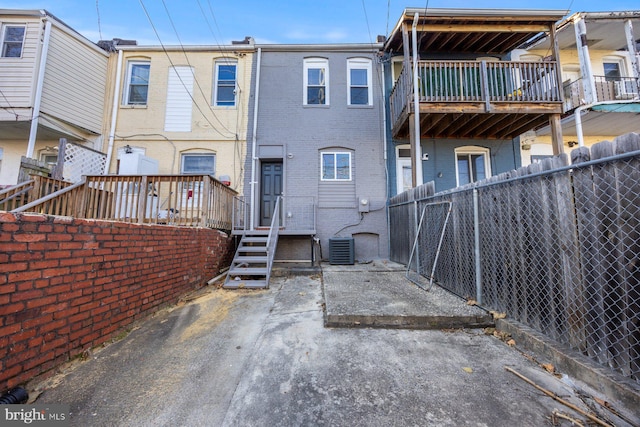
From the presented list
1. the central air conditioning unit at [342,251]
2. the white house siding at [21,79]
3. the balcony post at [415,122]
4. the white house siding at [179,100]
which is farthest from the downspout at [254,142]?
the white house siding at [21,79]

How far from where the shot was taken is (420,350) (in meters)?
2.34

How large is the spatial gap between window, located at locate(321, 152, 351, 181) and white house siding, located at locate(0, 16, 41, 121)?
767cm

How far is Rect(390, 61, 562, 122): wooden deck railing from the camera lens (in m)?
6.07

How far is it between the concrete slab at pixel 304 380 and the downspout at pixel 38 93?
6.87 m

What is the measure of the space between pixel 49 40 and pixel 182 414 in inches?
397

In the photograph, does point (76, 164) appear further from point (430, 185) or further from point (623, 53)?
point (623, 53)

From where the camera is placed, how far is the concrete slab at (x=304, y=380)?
1552 mm

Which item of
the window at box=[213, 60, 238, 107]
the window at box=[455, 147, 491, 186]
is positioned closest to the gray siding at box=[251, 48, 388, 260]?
the window at box=[213, 60, 238, 107]

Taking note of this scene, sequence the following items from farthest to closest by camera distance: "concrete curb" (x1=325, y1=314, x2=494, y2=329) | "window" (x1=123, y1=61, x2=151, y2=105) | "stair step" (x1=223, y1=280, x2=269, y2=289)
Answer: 1. "window" (x1=123, y1=61, x2=151, y2=105)
2. "stair step" (x1=223, y1=280, x2=269, y2=289)
3. "concrete curb" (x1=325, y1=314, x2=494, y2=329)

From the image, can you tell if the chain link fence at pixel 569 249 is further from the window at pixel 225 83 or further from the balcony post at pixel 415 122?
the window at pixel 225 83

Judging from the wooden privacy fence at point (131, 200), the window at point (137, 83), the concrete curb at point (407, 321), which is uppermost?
the window at point (137, 83)

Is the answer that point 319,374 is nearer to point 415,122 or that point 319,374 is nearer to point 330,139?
point 415,122

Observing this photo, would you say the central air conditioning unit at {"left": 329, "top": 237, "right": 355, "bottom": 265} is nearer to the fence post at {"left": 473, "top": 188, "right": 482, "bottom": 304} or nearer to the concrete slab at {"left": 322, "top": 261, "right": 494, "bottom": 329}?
the concrete slab at {"left": 322, "top": 261, "right": 494, "bottom": 329}

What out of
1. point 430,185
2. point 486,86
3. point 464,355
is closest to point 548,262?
point 464,355
